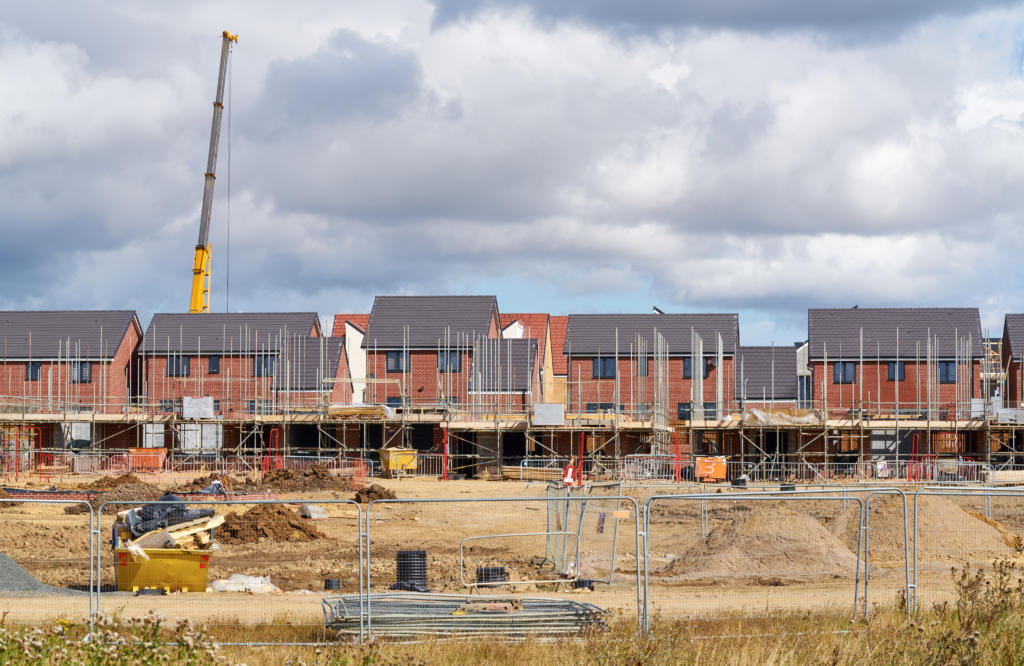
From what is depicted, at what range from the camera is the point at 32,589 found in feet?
61.0

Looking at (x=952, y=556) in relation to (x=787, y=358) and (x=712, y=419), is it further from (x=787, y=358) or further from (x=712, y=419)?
(x=787, y=358)

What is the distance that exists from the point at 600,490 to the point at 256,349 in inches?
1382

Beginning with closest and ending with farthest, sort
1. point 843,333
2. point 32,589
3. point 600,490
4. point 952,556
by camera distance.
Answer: point 32,589, point 952,556, point 600,490, point 843,333

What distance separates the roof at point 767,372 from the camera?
206 ft

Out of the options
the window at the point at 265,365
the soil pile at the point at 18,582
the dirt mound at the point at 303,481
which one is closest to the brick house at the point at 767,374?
the window at the point at 265,365

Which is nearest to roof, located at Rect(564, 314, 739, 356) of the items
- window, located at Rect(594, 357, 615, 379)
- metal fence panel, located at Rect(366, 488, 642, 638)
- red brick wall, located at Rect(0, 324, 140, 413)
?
window, located at Rect(594, 357, 615, 379)

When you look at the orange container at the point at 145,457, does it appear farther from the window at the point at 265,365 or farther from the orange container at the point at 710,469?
the orange container at the point at 710,469

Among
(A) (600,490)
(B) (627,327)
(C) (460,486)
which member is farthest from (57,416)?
(A) (600,490)

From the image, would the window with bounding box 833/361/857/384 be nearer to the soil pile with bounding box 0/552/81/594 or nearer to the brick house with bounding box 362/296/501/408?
the brick house with bounding box 362/296/501/408

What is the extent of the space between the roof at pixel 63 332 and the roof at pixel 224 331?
1.78 metres

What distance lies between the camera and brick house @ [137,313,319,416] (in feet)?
204

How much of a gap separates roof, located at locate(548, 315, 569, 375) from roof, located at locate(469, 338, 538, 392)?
56.3 feet

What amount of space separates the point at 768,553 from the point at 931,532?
4621 millimetres

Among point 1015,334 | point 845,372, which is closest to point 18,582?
point 845,372
